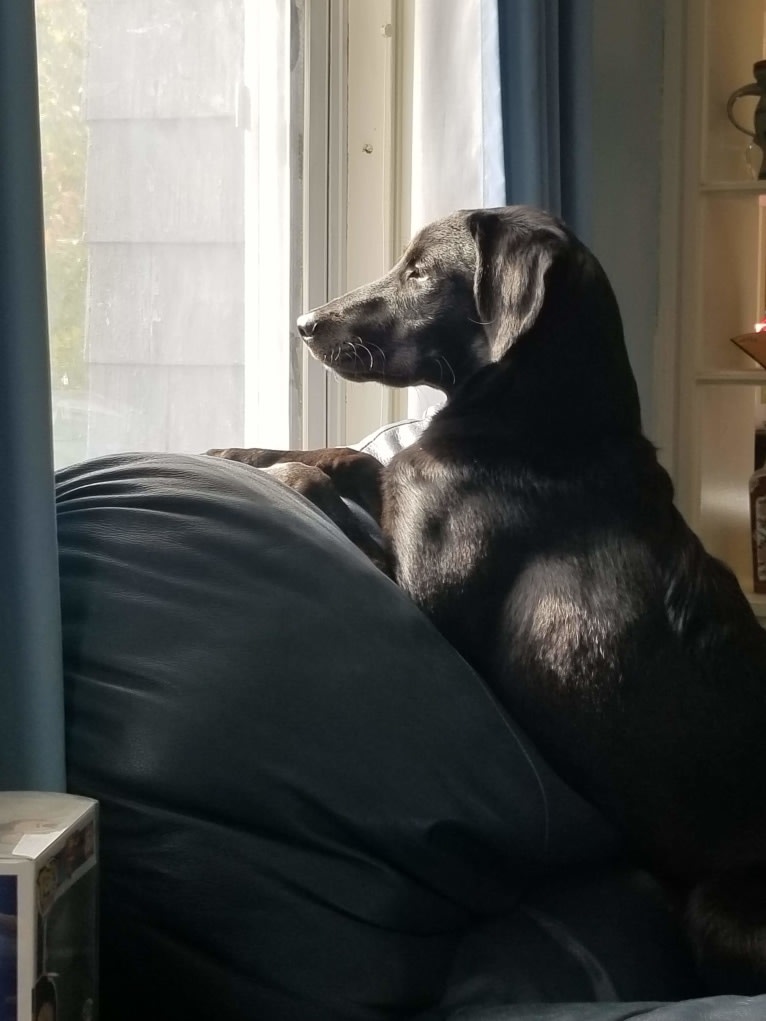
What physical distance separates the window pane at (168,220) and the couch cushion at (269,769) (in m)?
0.68

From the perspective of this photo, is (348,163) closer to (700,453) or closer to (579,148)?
(579,148)

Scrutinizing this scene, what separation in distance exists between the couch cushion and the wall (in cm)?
166

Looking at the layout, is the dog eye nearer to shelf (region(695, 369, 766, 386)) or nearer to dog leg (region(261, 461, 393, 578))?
dog leg (region(261, 461, 393, 578))

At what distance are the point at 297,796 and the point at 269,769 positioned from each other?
0.03m

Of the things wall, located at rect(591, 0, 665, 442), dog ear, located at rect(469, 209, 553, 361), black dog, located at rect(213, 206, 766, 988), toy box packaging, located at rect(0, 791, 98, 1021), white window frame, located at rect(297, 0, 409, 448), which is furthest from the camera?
wall, located at rect(591, 0, 665, 442)

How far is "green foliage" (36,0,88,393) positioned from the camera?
1.52 m

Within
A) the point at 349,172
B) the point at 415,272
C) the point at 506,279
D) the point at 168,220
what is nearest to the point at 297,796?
the point at 506,279

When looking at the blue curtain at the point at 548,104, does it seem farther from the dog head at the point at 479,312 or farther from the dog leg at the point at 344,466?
the dog leg at the point at 344,466

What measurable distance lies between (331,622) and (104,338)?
2.79ft

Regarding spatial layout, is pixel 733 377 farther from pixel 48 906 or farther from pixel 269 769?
pixel 48 906

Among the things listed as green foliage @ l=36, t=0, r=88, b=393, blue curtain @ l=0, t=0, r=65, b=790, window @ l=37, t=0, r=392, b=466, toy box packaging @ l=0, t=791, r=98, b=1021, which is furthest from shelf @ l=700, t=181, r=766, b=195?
toy box packaging @ l=0, t=791, r=98, b=1021

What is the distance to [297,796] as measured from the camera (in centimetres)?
90

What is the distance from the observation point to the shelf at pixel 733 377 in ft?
7.77

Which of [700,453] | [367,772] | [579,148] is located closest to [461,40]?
[579,148]
